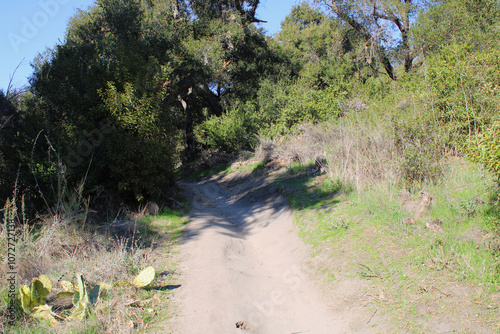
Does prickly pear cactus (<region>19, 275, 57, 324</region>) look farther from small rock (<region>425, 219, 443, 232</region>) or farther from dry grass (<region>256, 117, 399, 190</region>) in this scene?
dry grass (<region>256, 117, 399, 190</region>)

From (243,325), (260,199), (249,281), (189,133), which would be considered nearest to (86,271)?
(243,325)

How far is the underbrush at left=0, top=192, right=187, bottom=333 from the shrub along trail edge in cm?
37

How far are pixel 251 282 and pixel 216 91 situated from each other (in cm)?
2295

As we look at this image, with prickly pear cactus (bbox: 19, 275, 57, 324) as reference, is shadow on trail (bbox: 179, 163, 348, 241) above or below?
below

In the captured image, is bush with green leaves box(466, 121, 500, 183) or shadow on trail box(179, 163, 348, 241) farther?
shadow on trail box(179, 163, 348, 241)

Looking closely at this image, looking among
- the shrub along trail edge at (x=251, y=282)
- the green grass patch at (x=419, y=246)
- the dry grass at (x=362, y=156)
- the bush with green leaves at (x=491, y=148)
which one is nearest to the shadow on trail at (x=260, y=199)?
the shrub along trail edge at (x=251, y=282)

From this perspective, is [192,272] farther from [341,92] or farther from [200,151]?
[200,151]

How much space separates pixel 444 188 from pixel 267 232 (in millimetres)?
4147

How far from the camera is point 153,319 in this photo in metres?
4.54

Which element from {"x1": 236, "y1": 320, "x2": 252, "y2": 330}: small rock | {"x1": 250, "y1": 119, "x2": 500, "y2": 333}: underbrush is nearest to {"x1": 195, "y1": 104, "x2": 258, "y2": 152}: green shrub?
{"x1": 250, "y1": 119, "x2": 500, "y2": 333}: underbrush

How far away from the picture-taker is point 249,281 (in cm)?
605

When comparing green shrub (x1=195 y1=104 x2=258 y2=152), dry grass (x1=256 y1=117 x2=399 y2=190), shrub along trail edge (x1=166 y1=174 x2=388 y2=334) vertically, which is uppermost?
green shrub (x1=195 y1=104 x2=258 y2=152)

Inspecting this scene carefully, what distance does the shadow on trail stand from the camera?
30.2 feet

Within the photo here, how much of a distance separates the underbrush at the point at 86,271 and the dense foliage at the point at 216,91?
54.3 inches
